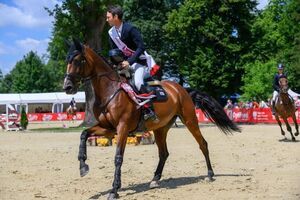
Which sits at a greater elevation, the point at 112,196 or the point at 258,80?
the point at 258,80

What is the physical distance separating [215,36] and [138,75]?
4895 centimetres

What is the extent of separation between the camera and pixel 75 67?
8992mm

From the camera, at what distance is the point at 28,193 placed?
9391 millimetres

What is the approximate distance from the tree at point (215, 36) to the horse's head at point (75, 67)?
49.3m

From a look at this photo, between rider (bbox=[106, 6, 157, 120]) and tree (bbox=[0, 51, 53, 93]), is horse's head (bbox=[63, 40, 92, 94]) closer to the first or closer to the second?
rider (bbox=[106, 6, 157, 120])

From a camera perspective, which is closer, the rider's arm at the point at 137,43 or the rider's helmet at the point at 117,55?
the rider's arm at the point at 137,43

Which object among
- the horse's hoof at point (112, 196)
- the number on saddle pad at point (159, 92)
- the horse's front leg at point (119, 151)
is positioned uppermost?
the number on saddle pad at point (159, 92)

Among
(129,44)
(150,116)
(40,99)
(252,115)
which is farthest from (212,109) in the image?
(40,99)

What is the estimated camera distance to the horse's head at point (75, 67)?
8875 mm

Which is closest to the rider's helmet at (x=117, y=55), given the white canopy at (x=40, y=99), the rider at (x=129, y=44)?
the rider at (x=129, y=44)

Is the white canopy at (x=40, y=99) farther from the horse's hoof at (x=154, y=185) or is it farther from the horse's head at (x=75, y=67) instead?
the horse's head at (x=75, y=67)

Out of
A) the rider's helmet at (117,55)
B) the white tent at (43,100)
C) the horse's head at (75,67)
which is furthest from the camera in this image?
the white tent at (43,100)

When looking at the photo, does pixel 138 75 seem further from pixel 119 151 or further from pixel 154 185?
pixel 154 185

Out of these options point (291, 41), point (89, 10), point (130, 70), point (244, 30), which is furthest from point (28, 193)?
point (291, 41)
